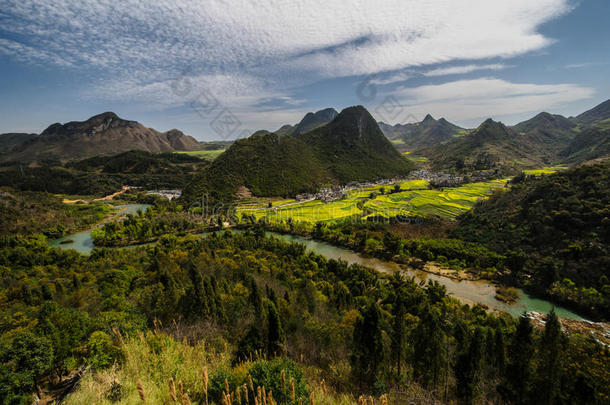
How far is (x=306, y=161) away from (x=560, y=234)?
104m

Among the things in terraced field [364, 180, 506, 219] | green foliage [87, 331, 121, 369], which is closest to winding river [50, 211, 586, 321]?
terraced field [364, 180, 506, 219]

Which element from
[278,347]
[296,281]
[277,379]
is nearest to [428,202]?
[296,281]

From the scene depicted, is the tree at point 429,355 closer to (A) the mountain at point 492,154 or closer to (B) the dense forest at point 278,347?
(B) the dense forest at point 278,347

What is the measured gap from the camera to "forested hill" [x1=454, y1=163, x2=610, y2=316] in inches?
1398

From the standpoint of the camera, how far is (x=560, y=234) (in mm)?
44438

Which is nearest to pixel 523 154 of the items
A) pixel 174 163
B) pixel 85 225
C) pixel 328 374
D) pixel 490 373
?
pixel 490 373

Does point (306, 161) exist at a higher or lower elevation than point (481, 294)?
higher

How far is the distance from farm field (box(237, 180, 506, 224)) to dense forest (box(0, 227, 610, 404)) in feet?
139

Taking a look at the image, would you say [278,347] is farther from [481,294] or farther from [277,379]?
[481,294]

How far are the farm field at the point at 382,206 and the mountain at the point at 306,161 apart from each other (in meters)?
17.4

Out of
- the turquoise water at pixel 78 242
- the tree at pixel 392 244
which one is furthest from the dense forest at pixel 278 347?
the turquoise water at pixel 78 242

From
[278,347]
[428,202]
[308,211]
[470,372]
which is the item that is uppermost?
[278,347]

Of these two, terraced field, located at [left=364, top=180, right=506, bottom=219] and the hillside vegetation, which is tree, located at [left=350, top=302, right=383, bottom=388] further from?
the hillside vegetation

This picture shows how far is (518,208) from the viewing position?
5869cm
